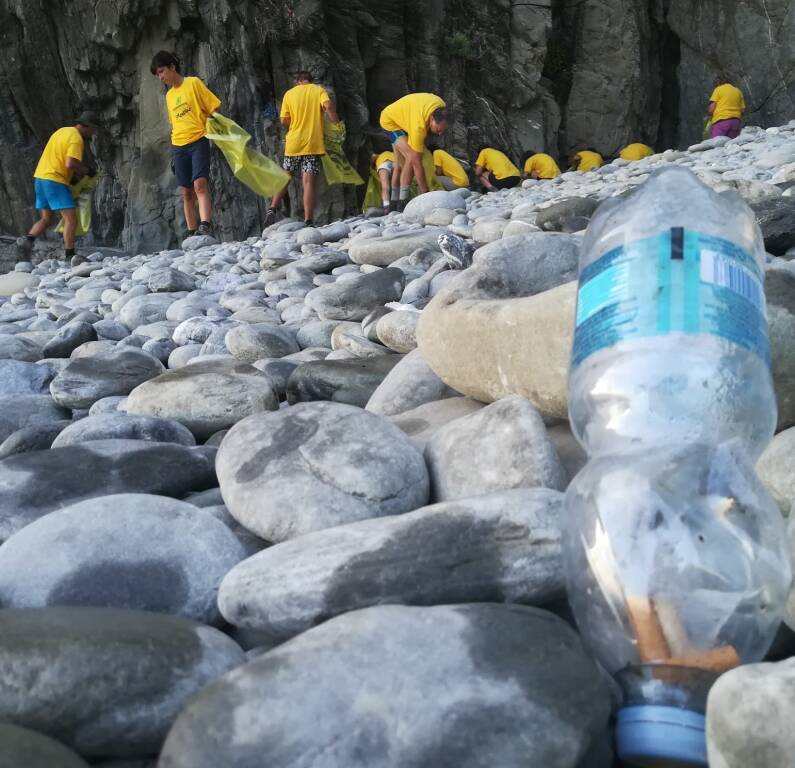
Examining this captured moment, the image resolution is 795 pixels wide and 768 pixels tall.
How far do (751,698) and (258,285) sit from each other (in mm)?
5015

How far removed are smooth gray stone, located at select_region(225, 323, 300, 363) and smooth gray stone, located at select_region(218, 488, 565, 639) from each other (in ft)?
7.14

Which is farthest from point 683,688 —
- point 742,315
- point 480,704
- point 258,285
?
point 258,285

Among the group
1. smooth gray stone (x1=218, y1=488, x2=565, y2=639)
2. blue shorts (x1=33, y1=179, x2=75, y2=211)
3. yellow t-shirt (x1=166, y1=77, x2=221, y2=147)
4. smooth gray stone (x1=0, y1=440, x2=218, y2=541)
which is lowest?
smooth gray stone (x1=0, y1=440, x2=218, y2=541)

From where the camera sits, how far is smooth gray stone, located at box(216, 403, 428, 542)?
1.67 meters

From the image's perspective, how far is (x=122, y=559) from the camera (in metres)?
1.50

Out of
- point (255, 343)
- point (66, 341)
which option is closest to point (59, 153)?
point (66, 341)

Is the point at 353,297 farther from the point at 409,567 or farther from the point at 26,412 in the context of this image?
the point at 409,567

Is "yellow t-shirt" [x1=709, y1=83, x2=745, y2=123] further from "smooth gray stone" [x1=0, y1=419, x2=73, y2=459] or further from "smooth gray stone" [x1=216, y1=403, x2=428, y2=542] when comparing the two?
"smooth gray stone" [x1=216, y1=403, x2=428, y2=542]

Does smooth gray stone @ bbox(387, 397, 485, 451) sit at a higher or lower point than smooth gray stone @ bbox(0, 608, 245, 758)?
lower

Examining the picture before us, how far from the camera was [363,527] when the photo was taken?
1.42m

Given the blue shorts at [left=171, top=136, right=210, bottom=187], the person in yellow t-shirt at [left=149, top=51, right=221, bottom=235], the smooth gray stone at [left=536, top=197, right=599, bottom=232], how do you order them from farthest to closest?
the blue shorts at [left=171, top=136, right=210, bottom=187] → the person in yellow t-shirt at [left=149, top=51, right=221, bottom=235] → the smooth gray stone at [left=536, top=197, right=599, bottom=232]

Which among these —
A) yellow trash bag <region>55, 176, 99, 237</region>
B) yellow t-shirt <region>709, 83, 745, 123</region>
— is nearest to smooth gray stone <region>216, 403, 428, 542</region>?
yellow trash bag <region>55, 176, 99, 237</region>

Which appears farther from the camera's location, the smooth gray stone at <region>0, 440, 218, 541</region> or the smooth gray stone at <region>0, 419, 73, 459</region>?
the smooth gray stone at <region>0, 419, 73, 459</region>

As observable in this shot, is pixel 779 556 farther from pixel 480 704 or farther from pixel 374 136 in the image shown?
pixel 374 136
